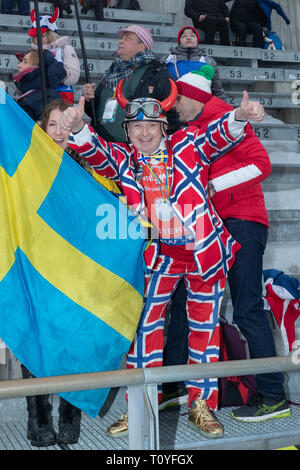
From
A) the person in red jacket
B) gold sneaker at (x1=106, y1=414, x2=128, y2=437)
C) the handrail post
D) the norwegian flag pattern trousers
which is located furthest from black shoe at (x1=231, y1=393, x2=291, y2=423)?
the handrail post

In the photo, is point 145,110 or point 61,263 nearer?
point 61,263

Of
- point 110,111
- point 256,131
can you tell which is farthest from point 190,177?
point 256,131

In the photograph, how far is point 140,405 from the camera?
5.00 ft

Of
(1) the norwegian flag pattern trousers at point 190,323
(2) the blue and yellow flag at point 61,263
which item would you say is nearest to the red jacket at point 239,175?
(1) the norwegian flag pattern trousers at point 190,323

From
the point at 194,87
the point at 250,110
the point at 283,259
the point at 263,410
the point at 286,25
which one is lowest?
the point at 263,410

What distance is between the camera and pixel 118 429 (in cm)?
232

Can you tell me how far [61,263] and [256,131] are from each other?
3.60 m

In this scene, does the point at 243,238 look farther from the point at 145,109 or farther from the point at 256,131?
the point at 256,131

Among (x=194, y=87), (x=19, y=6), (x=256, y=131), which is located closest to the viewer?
(x=194, y=87)

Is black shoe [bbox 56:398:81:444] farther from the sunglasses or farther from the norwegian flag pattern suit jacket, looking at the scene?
the sunglasses

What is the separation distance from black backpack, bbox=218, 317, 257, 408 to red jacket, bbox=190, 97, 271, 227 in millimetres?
525

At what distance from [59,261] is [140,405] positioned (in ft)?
2.58

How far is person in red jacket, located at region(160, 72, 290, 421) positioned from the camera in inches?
100

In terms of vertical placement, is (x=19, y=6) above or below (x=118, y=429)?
above
